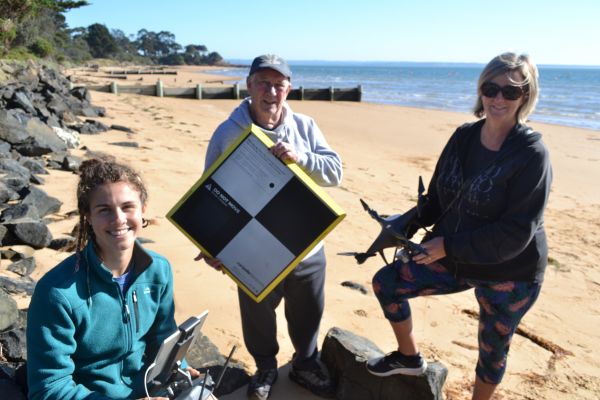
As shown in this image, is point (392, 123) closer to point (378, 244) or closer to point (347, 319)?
point (347, 319)

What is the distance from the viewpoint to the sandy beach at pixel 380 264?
4.07m

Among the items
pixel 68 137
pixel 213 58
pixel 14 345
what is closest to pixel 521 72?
pixel 14 345

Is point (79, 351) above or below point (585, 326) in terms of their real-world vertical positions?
above

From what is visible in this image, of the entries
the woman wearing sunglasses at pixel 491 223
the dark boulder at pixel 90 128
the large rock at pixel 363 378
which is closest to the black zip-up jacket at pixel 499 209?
the woman wearing sunglasses at pixel 491 223

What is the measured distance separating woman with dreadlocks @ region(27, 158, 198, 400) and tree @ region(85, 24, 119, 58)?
3789 inches

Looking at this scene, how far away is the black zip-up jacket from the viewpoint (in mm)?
2570

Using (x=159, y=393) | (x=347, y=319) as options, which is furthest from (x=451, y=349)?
(x=159, y=393)

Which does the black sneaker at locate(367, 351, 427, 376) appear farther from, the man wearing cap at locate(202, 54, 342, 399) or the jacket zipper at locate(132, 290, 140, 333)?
the jacket zipper at locate(132, 290, 140, 333)

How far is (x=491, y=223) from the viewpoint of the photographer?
269cm

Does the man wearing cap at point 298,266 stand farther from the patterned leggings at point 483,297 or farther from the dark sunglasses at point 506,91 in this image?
the dark sunglasses at point 506,91

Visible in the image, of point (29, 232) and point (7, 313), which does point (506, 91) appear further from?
point (29, 232)

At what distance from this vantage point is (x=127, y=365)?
2340mm

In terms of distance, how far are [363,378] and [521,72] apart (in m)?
2.00

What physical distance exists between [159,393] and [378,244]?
4.42ft
